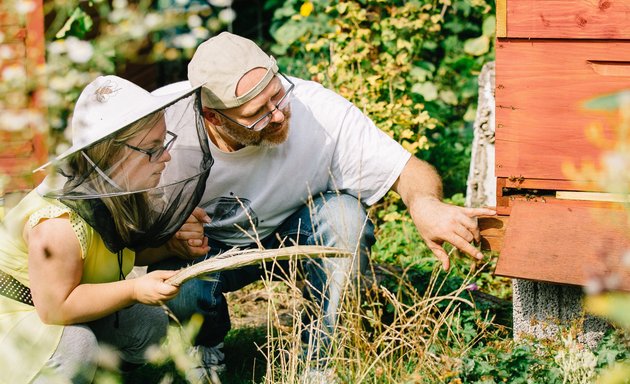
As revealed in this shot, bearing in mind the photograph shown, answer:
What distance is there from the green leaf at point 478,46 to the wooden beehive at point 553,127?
3.22 m

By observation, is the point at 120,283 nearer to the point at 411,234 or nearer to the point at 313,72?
the point at 411,234

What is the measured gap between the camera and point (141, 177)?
2570 millimetres

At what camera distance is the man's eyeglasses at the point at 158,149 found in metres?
2.57

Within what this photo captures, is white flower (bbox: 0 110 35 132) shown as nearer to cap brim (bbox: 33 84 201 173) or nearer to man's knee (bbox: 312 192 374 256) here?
cap brim (bbox: 33 84 201 173)

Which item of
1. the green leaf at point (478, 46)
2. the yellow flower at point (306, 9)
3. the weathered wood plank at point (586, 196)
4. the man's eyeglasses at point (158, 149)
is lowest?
the green leaf at point (478, 46)

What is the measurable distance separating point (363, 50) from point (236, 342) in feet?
7.59

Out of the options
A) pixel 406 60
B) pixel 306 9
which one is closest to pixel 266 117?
pixel 406 60

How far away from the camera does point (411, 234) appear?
473cm

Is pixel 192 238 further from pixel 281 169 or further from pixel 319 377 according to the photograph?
pixel 319 377

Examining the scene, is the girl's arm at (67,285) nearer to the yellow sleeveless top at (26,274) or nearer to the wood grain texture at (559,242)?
the yellow sleeveless top at (26,274)

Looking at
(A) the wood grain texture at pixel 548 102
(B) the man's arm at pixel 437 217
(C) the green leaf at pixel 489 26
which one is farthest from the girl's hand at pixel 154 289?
(C) the green leaf at pixel 489 26

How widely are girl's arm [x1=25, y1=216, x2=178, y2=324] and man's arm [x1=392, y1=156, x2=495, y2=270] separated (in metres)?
0.88

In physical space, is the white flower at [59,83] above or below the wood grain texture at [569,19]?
above

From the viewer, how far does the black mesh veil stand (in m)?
2.48
